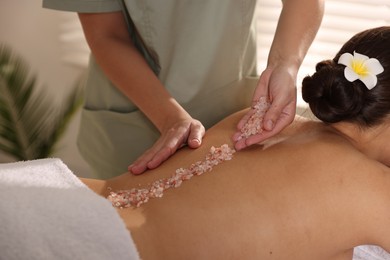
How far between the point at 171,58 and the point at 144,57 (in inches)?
5.0

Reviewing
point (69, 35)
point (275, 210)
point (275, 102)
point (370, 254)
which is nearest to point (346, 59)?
point (275, 102)

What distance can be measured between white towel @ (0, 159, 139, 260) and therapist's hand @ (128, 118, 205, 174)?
360 millimetres

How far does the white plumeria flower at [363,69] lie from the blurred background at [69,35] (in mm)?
1241

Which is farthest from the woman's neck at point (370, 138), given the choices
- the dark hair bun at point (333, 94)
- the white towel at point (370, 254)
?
the white towel at point (370, 254)

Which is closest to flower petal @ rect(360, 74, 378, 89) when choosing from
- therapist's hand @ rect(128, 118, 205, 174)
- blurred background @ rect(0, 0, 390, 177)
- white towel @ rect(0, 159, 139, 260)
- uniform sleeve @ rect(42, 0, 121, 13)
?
therapist's hand @ rect(128, 118, 205, 174)

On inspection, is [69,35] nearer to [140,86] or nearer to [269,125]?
[140,86]

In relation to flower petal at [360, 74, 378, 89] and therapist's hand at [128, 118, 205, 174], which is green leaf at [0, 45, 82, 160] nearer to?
therapist's hand at [128, 118, 205, 174]

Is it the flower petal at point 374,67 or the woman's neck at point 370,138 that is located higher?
the flower petal at point 374,67

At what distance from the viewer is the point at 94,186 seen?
150 centimetres

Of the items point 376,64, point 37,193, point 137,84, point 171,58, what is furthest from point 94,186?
point 376,64

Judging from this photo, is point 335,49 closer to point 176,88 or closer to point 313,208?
point 176,88

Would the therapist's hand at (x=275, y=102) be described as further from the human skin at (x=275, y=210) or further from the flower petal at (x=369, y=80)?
the flower petal at (x=369, y=80)

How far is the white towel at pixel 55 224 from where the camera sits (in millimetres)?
1120

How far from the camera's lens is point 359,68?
1.47 meters
